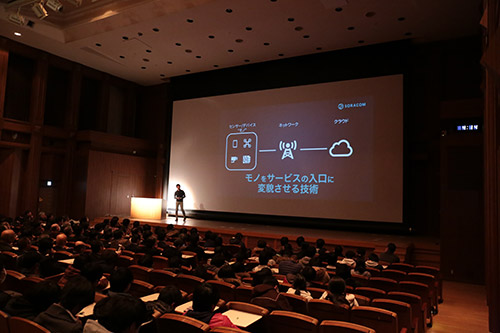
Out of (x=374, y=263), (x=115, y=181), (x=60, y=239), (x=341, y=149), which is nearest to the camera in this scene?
(x=374, y=263)

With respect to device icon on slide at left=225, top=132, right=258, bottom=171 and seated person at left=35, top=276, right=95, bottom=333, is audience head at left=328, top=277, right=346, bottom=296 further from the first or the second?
device icon on slide at left=225, top=132, right=258, bottom=171

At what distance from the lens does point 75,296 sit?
2320 mm

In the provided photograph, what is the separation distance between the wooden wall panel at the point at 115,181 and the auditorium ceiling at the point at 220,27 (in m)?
3.38

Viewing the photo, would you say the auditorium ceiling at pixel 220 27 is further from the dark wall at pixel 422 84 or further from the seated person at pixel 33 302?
the seated person at pixel 33 302

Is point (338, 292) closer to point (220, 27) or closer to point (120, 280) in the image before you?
point (120, 280)

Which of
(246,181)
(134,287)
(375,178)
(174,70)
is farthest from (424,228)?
(174,70)

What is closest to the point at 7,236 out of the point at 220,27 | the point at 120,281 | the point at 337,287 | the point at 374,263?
the point at 120,281

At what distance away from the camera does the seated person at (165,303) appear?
2.54m

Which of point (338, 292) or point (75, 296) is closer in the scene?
point (75, 296)

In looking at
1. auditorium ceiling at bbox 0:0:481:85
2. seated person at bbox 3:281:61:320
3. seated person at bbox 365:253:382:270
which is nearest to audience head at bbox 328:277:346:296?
seated person at bbox 3:281:61:320

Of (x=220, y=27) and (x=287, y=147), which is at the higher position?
(x=220, y=27)

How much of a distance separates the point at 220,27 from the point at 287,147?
3574mm

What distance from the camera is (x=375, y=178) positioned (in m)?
8.77

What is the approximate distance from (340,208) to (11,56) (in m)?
10.7
